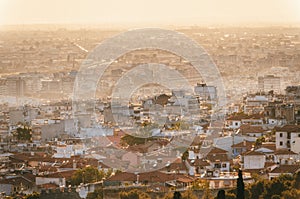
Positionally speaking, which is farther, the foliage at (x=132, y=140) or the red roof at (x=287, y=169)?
the foliage at (x=132, y=140)

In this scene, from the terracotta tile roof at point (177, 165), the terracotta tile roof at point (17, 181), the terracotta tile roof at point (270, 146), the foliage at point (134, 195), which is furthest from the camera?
the terracotta tile roof at point (270, 146)

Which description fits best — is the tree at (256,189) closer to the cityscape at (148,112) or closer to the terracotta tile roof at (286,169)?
the cityscape at (148,112)

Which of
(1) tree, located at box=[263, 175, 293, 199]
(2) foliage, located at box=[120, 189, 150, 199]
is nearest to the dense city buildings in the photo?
(2) foliage, located at box=[120, 189, 150, 199]

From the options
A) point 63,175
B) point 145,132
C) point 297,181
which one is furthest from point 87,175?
point 145,132

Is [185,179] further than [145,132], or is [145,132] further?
[145,132]

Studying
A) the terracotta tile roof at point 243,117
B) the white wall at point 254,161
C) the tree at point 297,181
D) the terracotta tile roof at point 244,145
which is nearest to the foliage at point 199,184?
the tree at point 297,181

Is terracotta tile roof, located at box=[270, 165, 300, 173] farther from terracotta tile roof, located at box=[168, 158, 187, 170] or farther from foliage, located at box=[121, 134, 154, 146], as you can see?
foliage, located at box=[121, 134, 154, 146]

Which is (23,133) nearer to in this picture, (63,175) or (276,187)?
(63,175)
